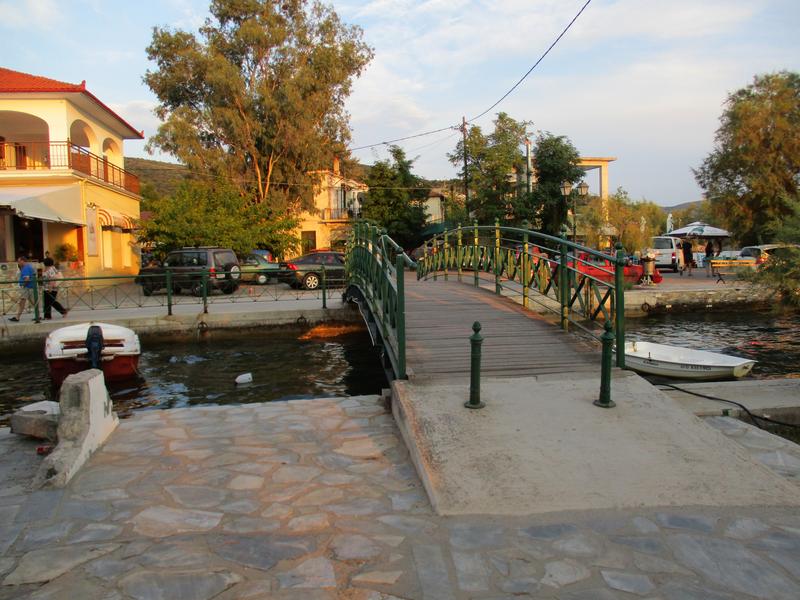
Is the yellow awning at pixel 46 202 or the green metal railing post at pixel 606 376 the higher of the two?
the yellow awning at pixel 46 202

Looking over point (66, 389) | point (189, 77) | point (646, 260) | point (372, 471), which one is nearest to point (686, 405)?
point (372, 471)

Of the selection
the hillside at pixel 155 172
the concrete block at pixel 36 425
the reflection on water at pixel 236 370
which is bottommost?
the reflection on water at pixel 236 370

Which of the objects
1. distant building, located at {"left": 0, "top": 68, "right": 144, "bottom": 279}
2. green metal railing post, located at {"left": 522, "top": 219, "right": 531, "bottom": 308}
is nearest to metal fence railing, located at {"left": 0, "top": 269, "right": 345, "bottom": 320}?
distant building, located at {"left": 0, "top": 68, "right": 144, "bottom": 279}

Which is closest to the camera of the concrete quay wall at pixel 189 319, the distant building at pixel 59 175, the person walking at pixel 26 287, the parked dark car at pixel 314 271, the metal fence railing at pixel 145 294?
the concrete quay wall at pixel 189 319

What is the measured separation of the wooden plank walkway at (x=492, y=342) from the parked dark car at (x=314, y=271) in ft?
39.6

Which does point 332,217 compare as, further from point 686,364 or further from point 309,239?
point 686,364

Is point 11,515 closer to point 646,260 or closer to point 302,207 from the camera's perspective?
point 646,260

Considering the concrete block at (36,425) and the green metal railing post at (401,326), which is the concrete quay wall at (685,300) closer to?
the green metal railing post at (401,326)

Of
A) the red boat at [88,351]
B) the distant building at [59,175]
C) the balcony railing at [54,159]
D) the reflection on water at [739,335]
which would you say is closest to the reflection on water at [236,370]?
the red boat at [88,351]

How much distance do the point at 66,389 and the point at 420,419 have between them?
2.87 metres

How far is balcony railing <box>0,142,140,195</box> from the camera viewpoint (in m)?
21.7

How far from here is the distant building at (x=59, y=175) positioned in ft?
68.6

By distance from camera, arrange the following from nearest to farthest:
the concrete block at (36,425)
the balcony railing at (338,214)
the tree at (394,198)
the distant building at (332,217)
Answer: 1. the concrete block at (36,425)
2. the tree at (394,198)
3. the distant building at (332,217)
4. the balcony railing at (338,214)

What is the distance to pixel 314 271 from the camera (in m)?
21.7
